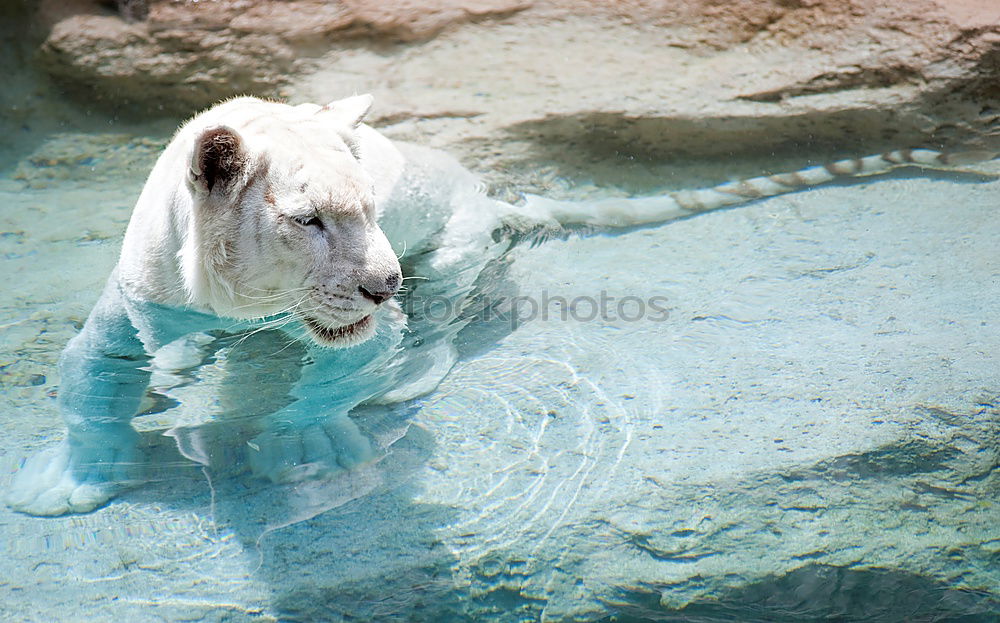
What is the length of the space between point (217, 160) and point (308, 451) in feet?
3.33

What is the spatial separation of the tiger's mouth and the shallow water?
0.31m

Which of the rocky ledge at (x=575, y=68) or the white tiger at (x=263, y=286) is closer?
the white tiger at (x=263, y=286)

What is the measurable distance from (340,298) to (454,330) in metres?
0.99

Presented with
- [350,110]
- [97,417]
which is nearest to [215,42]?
[350,110]

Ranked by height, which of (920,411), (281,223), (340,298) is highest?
(281,223)

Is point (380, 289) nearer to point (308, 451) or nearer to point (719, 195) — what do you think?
point (308, 451)

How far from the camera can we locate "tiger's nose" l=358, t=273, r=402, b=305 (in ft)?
9.07

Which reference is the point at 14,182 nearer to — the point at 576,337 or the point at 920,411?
the point at 576,337

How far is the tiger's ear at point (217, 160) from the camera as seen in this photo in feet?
8.50

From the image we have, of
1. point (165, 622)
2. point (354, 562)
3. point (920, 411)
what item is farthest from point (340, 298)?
point (920, 411)

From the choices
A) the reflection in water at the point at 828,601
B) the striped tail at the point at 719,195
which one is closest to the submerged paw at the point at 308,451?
the reflection in water at the point at 828,601

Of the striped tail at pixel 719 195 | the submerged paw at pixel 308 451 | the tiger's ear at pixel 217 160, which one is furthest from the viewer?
the striped tail at pixel 719 195

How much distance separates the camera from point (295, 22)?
565cm

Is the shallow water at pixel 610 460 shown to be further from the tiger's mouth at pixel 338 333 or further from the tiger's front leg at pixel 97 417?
the tiger's mouth at pixel 338 333
